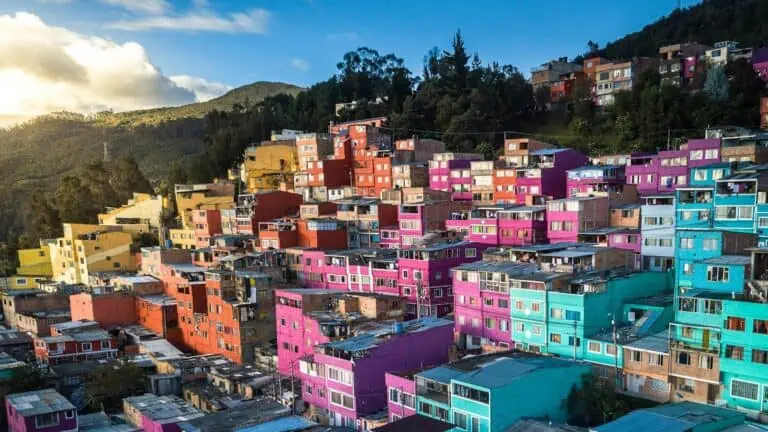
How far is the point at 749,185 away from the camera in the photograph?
985 inches

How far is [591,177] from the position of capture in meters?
34.6

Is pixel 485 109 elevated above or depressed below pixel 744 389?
above

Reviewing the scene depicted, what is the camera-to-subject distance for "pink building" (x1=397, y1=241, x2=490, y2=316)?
29266 mm

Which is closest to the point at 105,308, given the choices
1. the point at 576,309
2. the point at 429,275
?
the point at 429,275

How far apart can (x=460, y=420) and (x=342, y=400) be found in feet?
17.8

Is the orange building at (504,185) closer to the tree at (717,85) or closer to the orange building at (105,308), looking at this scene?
the tree at (717,85)

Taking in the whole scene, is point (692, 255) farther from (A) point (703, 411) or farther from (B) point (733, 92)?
(B) point (733, 92)

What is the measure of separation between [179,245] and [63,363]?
56.6ft

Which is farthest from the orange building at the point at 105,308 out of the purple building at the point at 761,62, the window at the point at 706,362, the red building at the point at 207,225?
the purple building at the point at 761,62

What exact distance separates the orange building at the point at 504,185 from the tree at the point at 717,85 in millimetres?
17062

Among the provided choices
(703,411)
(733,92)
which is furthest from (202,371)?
(733,92)

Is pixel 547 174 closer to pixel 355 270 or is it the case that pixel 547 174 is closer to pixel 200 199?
pixel 355 270

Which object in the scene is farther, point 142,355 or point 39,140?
point 39,140

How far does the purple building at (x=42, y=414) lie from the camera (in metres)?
22.0
